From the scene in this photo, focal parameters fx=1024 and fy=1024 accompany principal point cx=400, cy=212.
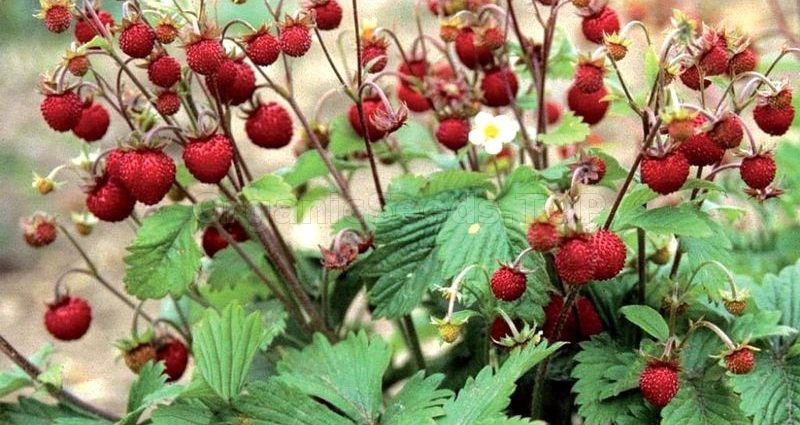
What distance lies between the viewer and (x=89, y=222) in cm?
159

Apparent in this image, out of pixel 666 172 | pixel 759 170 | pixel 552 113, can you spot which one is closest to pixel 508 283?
pixel 666 172

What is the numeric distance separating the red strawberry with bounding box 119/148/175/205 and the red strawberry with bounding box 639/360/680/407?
2.04 feet

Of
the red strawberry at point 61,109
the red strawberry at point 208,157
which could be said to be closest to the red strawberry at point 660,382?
the red strawberry at point 208,157

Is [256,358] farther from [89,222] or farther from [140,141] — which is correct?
[140,141]

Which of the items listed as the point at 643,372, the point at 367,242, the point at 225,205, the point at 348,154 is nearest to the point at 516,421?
the point at 643,372

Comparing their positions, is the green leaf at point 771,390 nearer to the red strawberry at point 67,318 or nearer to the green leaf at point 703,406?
the green leaf at point 703,406

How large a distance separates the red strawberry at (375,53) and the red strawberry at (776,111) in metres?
0.49

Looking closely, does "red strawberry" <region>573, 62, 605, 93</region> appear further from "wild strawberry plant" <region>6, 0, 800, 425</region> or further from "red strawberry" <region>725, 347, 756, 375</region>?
"red strawberry" <region>725, 347, 756, 375</region>

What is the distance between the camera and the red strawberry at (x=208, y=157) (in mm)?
1250

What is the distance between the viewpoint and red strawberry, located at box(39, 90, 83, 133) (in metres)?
1.28

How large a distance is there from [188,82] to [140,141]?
0.13 meters

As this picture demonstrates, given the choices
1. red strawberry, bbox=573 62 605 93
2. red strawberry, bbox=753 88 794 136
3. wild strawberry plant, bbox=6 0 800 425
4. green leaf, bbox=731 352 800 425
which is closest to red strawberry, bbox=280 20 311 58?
wild strawberry plant, bbox=6 0 800 425

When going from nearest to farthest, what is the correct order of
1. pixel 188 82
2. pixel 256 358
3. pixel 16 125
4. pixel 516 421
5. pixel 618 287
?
pixel 516 421
pixel 188 82
pixel 618 287
pixel 256 358
pixel 16 125

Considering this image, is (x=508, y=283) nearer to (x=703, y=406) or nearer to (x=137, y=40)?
(x=703, y=406)
